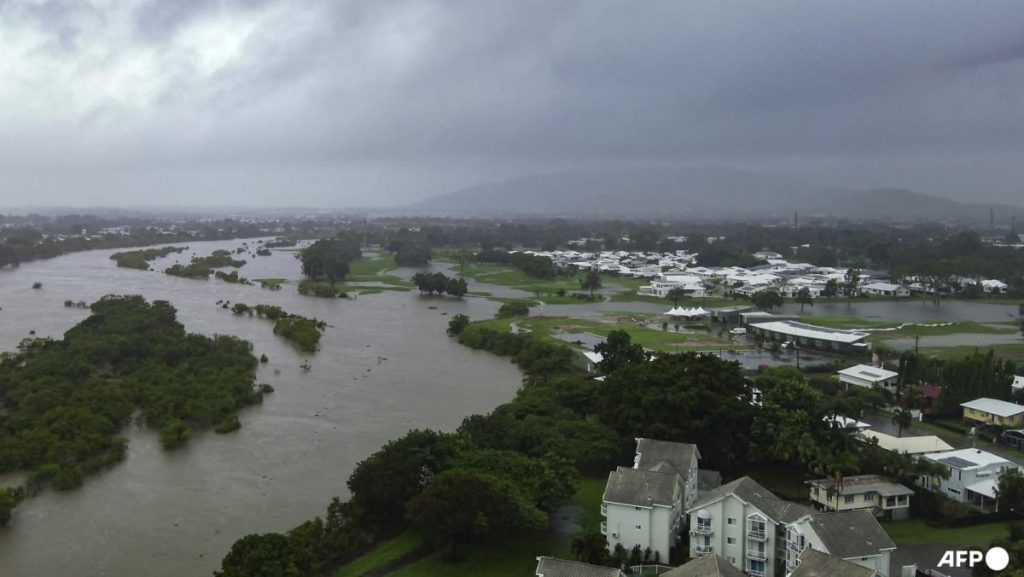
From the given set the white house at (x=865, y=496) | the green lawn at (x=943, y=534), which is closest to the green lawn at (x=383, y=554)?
the white house at (x=865, y=496)

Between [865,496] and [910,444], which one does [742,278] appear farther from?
[865,496]

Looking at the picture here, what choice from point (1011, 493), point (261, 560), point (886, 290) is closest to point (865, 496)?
point (1011, 493)

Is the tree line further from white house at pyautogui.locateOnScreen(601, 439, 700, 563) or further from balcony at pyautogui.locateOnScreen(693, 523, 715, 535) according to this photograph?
balcony at pyautogui.locateOnScreen(693, 523, 715, 535)

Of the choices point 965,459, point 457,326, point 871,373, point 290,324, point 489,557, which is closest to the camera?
point 489,557

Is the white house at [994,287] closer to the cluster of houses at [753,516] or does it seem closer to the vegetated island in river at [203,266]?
the cluster of houses at [753,516]

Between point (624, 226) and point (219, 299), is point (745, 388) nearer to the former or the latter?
point (219, 299)
